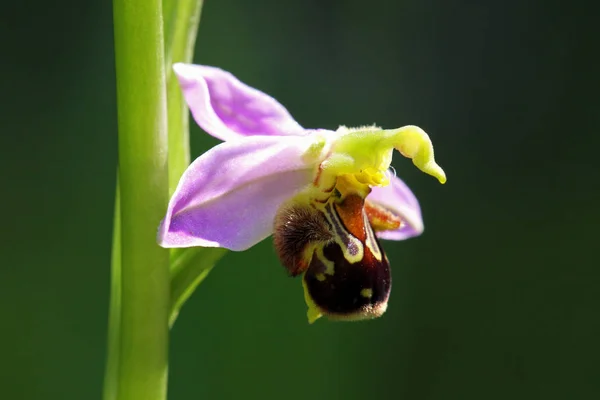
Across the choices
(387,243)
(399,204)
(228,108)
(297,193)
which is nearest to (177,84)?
(228,108)

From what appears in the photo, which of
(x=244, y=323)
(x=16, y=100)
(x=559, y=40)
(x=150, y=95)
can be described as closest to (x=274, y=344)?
(x=244, y=323)

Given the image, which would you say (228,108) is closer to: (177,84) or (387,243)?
(177,84)

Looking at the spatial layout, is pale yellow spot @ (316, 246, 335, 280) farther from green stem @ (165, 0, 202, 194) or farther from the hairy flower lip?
green stem @ (165, 0, 202, 194)

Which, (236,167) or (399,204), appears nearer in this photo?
(236,167)

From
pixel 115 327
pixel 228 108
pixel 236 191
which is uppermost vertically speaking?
pixel 228 108

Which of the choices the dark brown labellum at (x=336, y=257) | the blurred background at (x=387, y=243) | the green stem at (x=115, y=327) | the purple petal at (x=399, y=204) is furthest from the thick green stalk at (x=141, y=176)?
the blurred background at (x=387, y=243)

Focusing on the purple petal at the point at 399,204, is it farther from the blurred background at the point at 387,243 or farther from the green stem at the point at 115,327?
the blurred background at the point at 387,243
